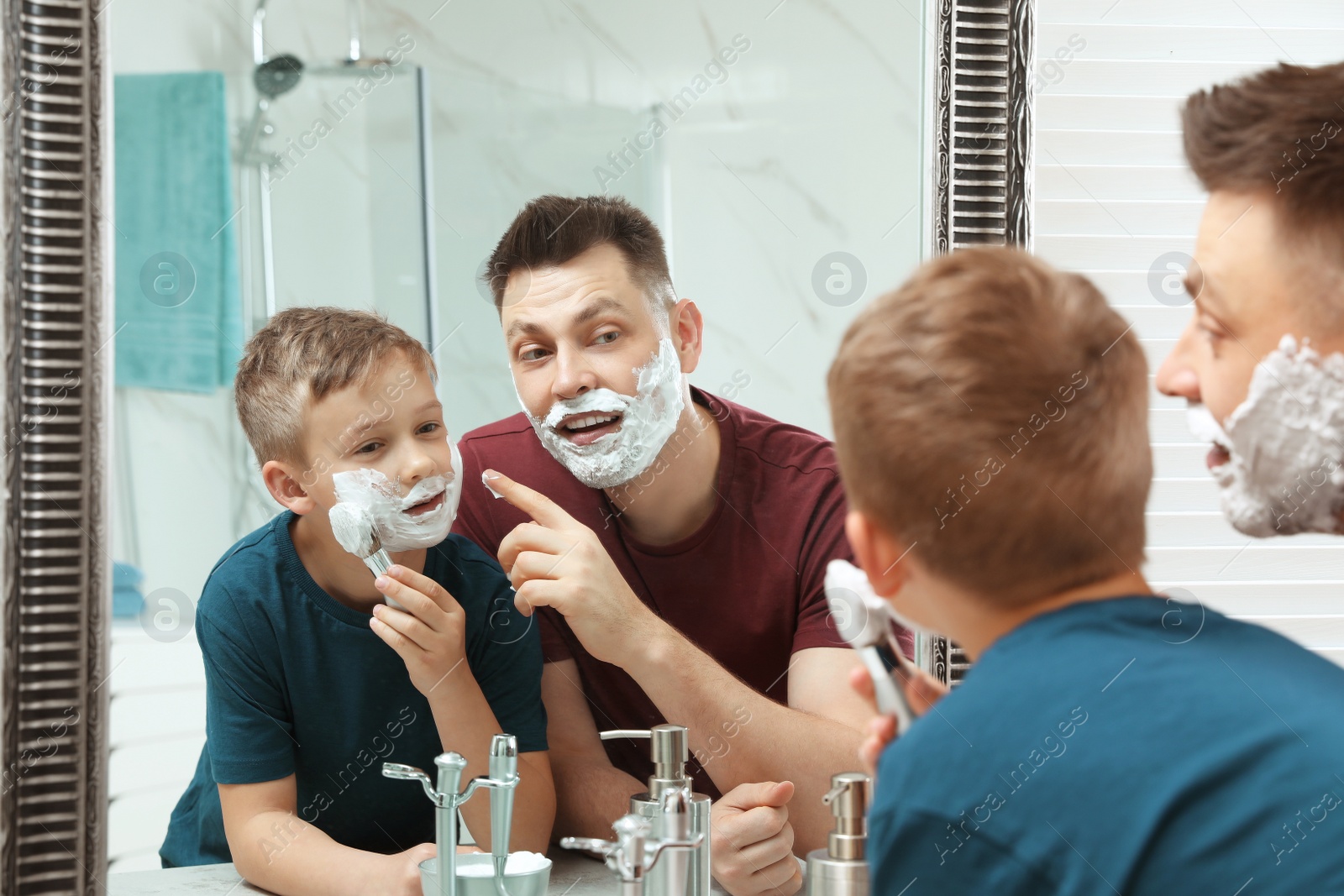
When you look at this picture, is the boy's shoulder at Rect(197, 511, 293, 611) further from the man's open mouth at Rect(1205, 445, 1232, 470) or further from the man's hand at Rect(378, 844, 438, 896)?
the man's open mouth at Rect(1205, 445, 1232, 470)

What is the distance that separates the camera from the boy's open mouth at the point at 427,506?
0.78 meters

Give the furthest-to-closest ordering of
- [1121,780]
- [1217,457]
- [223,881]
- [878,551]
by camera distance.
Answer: [223,881]
[1217,457]
[878,551]
[1121,780]

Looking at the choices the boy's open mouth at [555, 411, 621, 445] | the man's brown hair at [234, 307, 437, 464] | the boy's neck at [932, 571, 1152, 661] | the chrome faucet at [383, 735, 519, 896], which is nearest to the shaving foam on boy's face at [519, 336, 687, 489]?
the boy's open mouth at [555, 411, 621, 445]

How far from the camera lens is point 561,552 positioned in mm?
811

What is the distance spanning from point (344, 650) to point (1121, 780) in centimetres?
56

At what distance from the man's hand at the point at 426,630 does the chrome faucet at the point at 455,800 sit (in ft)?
0.23

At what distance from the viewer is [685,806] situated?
2.25 feet

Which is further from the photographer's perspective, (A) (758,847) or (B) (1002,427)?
(A) (758,847)

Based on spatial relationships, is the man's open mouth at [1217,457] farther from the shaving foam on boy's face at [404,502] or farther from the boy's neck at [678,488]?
the shaving foam on boy's face at [404,502]

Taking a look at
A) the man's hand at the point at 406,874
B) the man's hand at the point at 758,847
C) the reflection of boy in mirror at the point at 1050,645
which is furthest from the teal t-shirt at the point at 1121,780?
the man's hand at the point at 406,874

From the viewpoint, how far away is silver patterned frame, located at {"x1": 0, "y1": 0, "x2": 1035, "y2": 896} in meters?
0.75

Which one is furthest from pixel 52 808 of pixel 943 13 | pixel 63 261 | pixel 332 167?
pixel 943 13

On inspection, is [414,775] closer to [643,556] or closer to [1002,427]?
[643,556]

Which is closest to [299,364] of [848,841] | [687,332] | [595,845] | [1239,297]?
[687,332]
